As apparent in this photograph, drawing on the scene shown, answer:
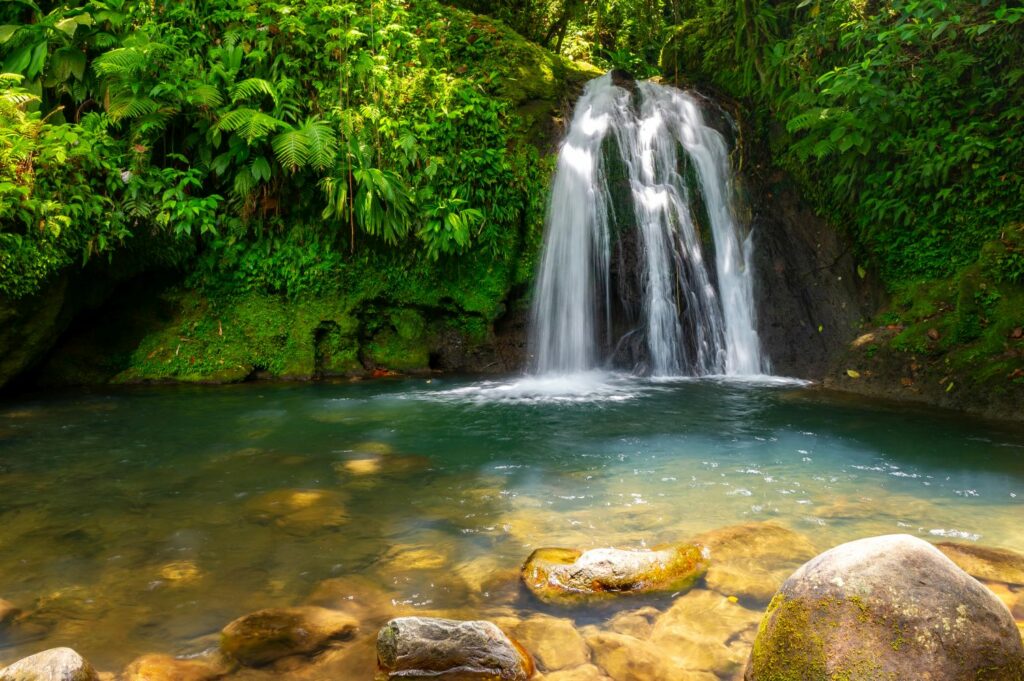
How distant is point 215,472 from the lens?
5.44 m

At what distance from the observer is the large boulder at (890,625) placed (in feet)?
7.49

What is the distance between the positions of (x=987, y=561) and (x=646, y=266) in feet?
22.0

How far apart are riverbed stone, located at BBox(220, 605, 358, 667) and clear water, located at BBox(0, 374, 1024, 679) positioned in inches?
4.3

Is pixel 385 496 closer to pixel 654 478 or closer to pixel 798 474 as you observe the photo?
pixel 654 478

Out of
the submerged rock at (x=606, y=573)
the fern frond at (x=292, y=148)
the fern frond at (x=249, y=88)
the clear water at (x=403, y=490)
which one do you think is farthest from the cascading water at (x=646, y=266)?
the submerged rock at (x=606, y=573)

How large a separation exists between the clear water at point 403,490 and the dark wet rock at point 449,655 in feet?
0.55

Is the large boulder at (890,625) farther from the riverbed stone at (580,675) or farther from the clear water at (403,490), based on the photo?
the clear water at (403,490)

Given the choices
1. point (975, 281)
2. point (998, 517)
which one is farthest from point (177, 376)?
point (975, 281)

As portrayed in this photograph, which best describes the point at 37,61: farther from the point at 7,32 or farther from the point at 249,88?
the point at 249,88

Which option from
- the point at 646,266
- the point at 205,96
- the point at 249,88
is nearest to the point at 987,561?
the point at 646,266

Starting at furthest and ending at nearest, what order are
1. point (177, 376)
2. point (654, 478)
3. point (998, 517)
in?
point (177, 376), point (654, 478), point (998, 517)

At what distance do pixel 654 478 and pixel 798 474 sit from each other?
3.59ft

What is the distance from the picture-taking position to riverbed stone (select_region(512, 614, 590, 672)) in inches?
114

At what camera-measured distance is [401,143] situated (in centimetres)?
956
